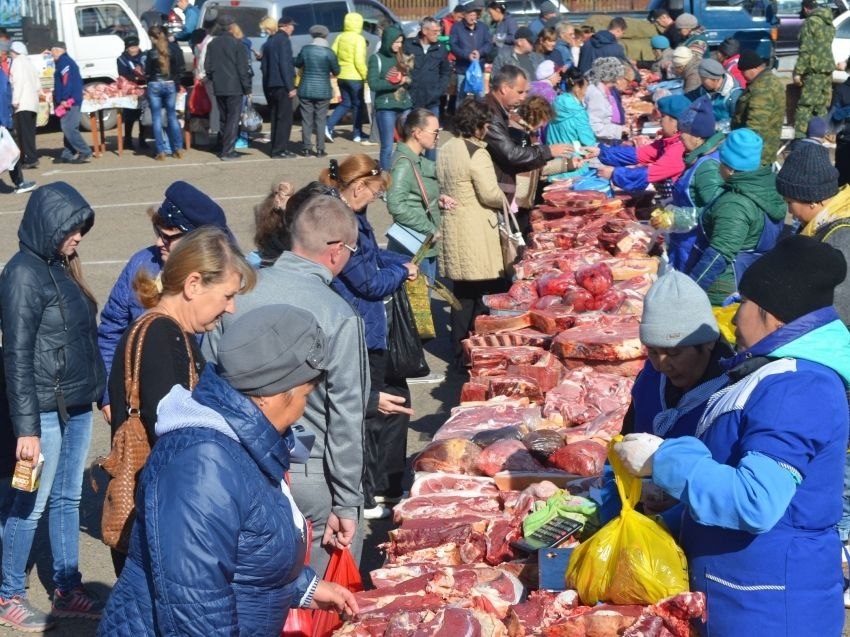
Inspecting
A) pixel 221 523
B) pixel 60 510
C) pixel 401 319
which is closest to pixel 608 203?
pixel 401 319

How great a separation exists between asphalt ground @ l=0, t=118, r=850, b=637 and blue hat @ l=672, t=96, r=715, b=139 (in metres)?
2.58

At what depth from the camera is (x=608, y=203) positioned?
9.95 metres

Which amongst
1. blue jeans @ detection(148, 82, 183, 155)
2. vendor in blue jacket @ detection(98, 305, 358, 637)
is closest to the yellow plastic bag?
vendor in blue jacket @ detection(98, 305, 358, 637)

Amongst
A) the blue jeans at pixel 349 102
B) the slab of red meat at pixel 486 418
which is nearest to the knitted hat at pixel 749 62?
the slab of red meat at pixel 486 418

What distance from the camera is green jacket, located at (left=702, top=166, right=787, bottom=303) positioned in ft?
21.3

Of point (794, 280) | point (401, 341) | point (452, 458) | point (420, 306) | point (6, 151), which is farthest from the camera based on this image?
point (6, 151)

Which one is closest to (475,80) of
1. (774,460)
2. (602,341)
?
(602,341)

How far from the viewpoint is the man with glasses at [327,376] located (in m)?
4.09

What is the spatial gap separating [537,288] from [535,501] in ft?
11.7

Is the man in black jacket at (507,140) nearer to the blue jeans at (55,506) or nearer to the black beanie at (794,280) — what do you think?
the blue jeans at (55,506)

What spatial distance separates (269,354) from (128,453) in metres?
1.41

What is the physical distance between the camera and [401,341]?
20.9 feet

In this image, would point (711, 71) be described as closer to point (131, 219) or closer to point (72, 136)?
point (131, 219)

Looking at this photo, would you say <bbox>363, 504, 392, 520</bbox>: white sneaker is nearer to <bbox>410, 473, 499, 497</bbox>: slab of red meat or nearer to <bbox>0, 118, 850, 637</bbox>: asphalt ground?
<bbox>0, 118, 850, 637</bbox>: asphalt ground
